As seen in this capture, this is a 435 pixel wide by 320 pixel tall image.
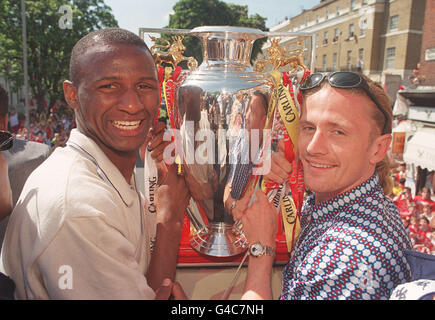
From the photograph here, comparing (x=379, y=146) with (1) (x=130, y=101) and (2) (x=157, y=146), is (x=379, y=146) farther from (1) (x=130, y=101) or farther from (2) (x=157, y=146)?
(2) (x=157, y=146)

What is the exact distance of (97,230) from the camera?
130 cm

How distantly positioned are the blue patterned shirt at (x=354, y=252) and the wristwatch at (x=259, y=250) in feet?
0.50

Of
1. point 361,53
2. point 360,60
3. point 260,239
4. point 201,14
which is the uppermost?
point 201,14

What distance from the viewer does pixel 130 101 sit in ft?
5.25

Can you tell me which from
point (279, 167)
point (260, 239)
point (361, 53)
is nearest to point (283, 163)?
point (279, 167)

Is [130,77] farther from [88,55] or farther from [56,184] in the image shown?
[56,184]

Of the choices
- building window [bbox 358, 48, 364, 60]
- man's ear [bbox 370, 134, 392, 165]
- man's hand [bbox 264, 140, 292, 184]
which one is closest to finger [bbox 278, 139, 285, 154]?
man's hand [bbox 264, 140, 292, 184]

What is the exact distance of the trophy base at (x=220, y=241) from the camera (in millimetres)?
2268

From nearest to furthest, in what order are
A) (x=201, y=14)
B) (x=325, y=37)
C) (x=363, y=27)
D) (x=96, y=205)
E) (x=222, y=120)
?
1. (x=96, y=205)
2. (x=222, y=120)
3. (x=201, y=14)
4. (x=363, y=27)
5. (x=325, y=37)

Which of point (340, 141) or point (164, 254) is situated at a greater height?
point (340, 141)

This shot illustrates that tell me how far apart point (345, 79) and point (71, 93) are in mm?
1340

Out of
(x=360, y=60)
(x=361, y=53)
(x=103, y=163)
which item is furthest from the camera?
(x=361, y=53)

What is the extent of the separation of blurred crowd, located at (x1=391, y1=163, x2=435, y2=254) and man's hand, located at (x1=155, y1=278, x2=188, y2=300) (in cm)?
463

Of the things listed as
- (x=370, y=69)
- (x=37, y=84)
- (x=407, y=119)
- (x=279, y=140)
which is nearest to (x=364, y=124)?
(x=279, y=140)
